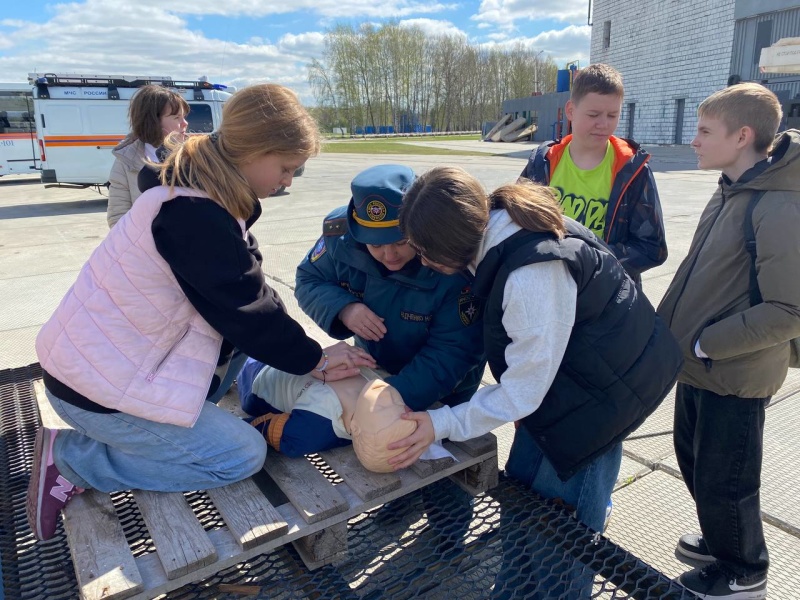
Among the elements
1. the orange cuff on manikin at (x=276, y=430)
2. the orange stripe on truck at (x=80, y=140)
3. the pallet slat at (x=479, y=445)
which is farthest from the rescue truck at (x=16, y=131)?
the pallet slat at (x=479, y=445)

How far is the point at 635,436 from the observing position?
3.17 metres

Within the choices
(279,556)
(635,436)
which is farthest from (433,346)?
(635,436)

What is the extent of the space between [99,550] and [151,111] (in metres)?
3.15

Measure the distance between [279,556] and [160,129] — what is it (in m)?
3.12

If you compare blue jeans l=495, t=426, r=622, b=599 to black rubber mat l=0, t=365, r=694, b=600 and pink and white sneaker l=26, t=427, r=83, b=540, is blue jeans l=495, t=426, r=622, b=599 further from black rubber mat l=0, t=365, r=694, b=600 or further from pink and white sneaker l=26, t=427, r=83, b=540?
pink and white sneaker l=26, t=427, r=83, b=540

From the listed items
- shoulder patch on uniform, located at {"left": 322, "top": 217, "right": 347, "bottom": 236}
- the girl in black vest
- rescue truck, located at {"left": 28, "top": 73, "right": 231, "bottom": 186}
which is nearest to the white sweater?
the girl in black vest

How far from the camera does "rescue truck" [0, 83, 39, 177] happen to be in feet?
55.8

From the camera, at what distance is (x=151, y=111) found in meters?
3.94

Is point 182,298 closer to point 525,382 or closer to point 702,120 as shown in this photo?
point 525,382

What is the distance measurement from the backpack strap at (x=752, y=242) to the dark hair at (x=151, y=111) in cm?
345

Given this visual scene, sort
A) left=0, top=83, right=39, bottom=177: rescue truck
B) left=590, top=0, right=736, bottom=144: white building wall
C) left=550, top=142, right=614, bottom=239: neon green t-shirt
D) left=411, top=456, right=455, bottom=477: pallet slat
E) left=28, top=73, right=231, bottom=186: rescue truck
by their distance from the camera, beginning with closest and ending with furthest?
left=411, top=456, right=455, bottom=477: pallet slat, left=550, top=142, right=614, bottom=239: neon green t-shirt, left=28, top=73, right=231, bottom=186: rescue truck, left=0, top=83, right=39, bottom=177: rescue truck, left=590, top=0, right=736, bottom=144: white building wall

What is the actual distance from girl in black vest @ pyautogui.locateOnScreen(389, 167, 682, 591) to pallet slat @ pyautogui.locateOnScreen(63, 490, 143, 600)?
798 millimetres

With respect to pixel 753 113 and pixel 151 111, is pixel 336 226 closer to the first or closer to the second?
pixel 753 113

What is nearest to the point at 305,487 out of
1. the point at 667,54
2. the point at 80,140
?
the point at 80,140
